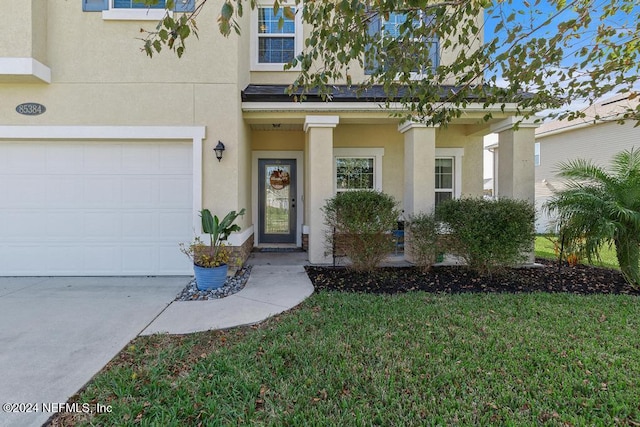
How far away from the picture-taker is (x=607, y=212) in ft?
18.3

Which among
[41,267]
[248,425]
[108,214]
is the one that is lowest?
[248,425]

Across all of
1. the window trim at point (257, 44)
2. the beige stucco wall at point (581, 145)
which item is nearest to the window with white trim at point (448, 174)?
the window trim at point (257, 44)

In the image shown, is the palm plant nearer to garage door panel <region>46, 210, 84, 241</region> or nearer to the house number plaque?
garage door panel <region>46, 210, 84, 241</region>

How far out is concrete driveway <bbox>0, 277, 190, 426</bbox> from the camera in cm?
270

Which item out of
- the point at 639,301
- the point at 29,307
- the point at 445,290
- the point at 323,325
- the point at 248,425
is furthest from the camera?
the point at 445,290

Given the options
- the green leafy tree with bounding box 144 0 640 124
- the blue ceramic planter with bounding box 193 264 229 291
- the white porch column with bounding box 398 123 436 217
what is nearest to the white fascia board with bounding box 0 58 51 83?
the green leafy tree with bounding box 144 0 640 124

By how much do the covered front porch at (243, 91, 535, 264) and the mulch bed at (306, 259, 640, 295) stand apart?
44.0 inches

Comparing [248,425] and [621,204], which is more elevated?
[621,204]

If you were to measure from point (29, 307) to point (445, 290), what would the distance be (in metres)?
6.37

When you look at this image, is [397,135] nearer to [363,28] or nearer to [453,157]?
[453,157]

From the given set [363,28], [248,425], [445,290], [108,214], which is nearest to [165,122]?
[108,214]

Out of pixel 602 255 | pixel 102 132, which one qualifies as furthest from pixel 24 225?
pixel 602 255

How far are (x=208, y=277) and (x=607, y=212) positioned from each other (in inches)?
271

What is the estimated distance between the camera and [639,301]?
4961 millimetres
